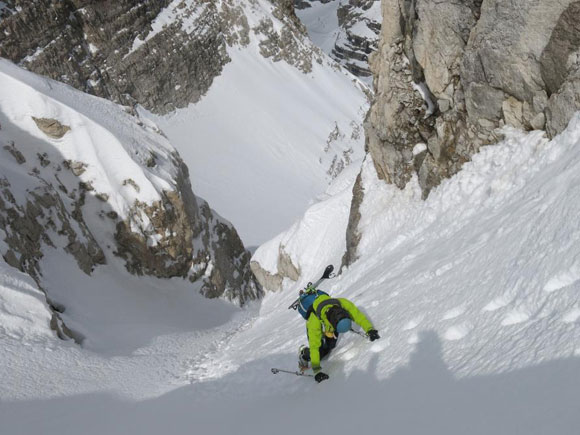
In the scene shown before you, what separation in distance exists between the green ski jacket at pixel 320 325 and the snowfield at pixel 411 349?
0.34 meters

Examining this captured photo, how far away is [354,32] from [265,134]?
77.3 metres

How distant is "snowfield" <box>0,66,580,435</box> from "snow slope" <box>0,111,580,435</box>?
0.08 ft

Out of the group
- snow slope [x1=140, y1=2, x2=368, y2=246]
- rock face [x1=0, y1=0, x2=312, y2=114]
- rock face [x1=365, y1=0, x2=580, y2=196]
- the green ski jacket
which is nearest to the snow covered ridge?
snow slope [x1=140, y1=2, x2=368, y2=246]

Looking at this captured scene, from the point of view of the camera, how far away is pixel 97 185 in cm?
2714

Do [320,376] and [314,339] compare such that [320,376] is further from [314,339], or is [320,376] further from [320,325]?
[320,325]

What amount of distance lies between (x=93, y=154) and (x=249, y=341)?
717 inches

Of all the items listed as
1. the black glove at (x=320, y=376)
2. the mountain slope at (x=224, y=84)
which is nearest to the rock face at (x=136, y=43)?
the mountain slope at (x=224, y=84)

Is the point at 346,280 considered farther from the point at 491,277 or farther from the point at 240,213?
the point at 240,213

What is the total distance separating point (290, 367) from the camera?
29.1ft

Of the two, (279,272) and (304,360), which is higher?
(304,360)

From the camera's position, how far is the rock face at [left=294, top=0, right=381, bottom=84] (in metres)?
121

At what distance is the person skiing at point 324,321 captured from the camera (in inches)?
266

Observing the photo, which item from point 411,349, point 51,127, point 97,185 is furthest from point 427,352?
point 51,127

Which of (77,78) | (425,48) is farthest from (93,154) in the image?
(77,78)
